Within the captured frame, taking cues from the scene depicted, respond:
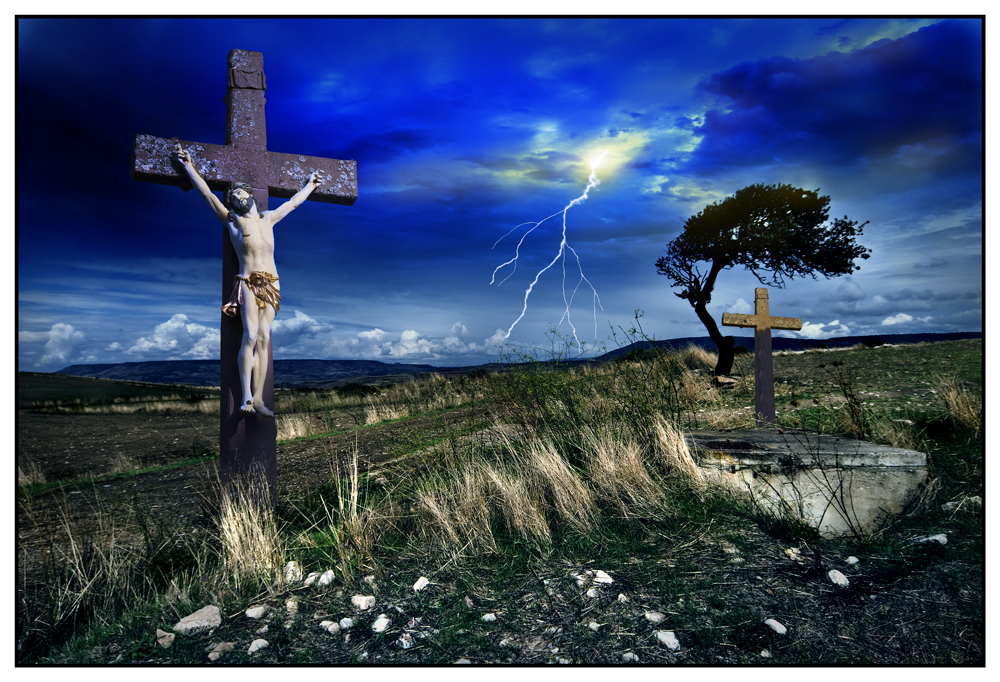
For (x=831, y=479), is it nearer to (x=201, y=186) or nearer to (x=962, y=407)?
(x=962, y=407)

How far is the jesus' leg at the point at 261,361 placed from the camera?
4.18m

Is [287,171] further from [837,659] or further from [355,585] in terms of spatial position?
[837,659]

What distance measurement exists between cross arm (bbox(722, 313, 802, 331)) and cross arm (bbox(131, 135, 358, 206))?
569 centimetres

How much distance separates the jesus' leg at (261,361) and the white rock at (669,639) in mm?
3242

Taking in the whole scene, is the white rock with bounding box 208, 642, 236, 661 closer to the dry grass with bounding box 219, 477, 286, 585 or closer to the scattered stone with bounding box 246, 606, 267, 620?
the scattered stone with bounding box 246, 606, 267, 620

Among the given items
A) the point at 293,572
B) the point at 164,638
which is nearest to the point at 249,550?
the point at 293,572

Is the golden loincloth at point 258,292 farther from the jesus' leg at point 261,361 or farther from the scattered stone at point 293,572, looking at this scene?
the scattered stone at point 293,572

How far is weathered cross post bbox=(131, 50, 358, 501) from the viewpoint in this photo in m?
4.16

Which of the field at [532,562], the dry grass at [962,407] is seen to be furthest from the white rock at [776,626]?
the dry grass at [962,407]

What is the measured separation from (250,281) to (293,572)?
2.19 m

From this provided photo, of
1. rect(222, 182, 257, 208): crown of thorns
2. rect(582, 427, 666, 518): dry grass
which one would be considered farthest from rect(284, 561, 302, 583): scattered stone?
rect(222, 182, 257, 208): crown of thorns

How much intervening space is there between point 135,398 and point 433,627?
2296 centimetres

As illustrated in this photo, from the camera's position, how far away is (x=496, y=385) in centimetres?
567

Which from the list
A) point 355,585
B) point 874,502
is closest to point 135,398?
point 355,585
